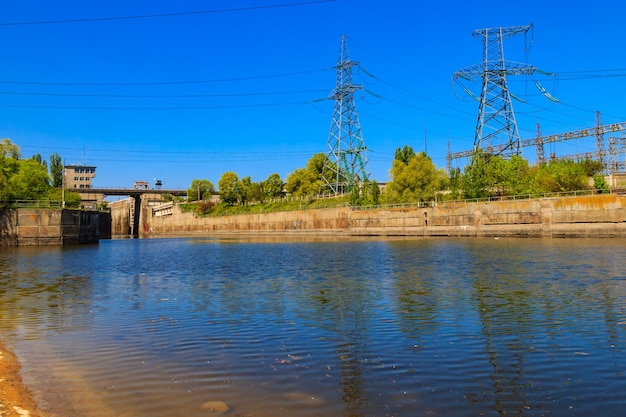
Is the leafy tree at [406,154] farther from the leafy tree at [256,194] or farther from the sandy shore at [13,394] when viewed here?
the sandy shore at [13,394]

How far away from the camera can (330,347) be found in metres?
12.2

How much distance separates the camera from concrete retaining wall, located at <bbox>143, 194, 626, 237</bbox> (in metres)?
58.1

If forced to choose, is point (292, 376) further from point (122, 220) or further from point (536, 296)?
point (122, 220)

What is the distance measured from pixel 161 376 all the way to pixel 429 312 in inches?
361

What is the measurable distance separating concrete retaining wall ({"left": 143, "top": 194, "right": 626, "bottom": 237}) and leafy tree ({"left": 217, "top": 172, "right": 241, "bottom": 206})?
34.2m

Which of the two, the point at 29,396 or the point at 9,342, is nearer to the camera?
the point at 29,396

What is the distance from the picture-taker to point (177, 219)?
173m

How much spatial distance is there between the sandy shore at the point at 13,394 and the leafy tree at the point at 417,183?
8919 cm

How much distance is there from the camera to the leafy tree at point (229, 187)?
172625 millimetres

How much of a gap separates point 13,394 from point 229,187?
545 ft

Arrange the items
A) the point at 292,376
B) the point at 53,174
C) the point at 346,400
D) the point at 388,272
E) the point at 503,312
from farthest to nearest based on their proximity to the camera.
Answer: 1. the point at 53,174
2. the point at 388,272
3. the point at 503,312
4. the point at 292,376
5. the point at 346,400

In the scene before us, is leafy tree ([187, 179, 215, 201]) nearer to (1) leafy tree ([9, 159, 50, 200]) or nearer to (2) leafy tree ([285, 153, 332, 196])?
(2) leafy tree ([285, 153, 332, 196])

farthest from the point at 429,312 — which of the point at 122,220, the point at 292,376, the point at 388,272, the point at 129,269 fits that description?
the point at 122,220

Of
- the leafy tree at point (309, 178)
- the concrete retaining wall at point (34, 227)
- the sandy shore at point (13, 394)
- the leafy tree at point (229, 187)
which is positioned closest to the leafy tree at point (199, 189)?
the leafy tree at point (229, 187)
